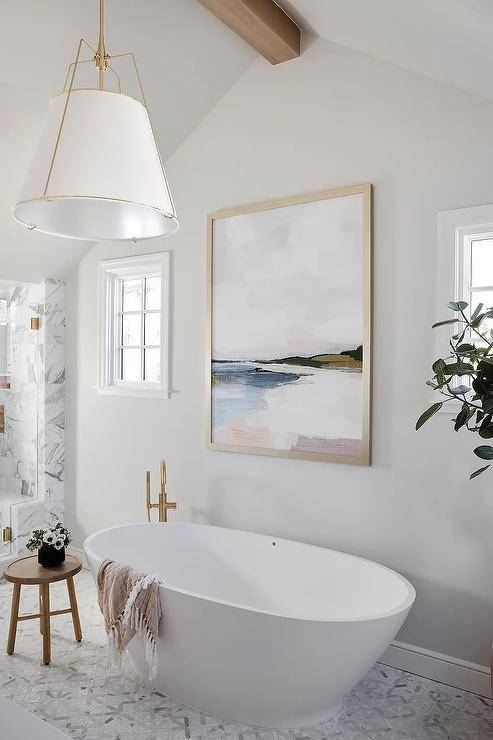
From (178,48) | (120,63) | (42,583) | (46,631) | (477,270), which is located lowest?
(46,631)

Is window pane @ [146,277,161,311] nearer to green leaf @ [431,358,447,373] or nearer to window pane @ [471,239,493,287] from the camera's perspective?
window pane @ [471,239,493,287]

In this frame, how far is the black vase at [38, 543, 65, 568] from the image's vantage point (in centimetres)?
294

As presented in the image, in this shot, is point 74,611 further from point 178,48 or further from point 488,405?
point 178,48

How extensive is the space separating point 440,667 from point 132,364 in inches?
101

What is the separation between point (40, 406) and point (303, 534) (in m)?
2.15

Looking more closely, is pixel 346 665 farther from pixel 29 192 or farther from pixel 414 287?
pixel 29 192

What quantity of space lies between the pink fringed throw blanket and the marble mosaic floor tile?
0.67 ft

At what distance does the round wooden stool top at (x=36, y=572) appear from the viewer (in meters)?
2.79

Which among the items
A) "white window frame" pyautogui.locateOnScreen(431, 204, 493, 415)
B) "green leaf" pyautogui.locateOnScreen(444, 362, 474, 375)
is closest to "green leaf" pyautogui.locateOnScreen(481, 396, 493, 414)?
"green leaf" pyautogui.locateOnScreen(444, 362, 474, 375)

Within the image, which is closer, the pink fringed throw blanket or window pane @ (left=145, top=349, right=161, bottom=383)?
the pink fringed throw blanket

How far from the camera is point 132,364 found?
13.3ft

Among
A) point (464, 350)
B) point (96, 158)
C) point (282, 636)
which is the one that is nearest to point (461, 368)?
point (464, 350)

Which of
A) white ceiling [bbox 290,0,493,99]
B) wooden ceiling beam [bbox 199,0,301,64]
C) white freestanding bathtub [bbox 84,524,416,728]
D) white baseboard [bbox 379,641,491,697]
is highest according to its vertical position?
wooden ceiling beam [bbox 199,0,301,64]

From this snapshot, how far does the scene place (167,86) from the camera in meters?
3.24
